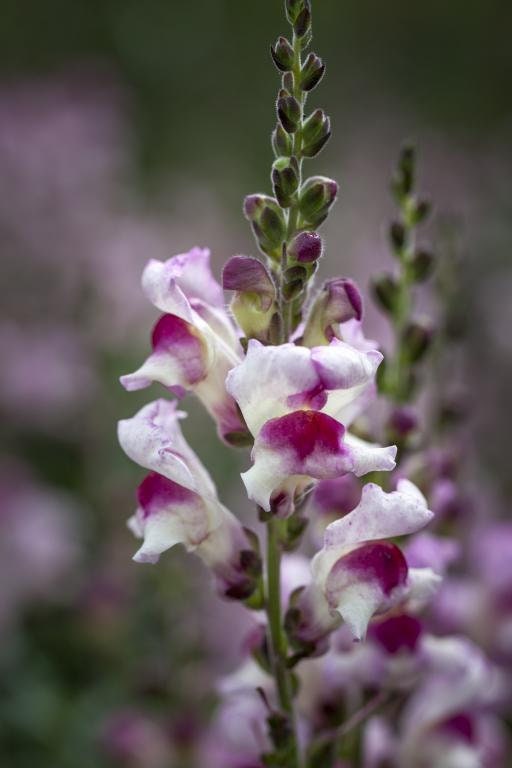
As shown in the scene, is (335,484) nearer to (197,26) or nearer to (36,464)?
(36,464)

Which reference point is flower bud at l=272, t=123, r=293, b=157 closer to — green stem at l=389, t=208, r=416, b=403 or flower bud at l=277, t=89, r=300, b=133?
flower bud at l=277, t=89, r=300, b=133

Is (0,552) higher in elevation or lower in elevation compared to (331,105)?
lower

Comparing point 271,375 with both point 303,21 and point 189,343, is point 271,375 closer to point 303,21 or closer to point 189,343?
point 189,343

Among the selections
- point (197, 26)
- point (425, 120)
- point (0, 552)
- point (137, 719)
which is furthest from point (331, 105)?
point (137, 719)

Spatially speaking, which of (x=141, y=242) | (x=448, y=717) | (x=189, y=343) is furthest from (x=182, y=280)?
(x=141, y=242)

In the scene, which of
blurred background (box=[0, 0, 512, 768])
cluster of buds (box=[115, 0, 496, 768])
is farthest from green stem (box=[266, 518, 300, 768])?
blurred background (box=[0, 0, 512, 768])

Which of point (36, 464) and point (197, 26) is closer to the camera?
point (36, 464)

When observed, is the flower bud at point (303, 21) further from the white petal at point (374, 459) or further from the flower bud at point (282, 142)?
the white petal at point (374, 459)

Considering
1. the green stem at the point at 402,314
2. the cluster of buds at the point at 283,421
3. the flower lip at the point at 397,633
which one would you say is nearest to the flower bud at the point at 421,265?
the green stem at the point at 402,314
